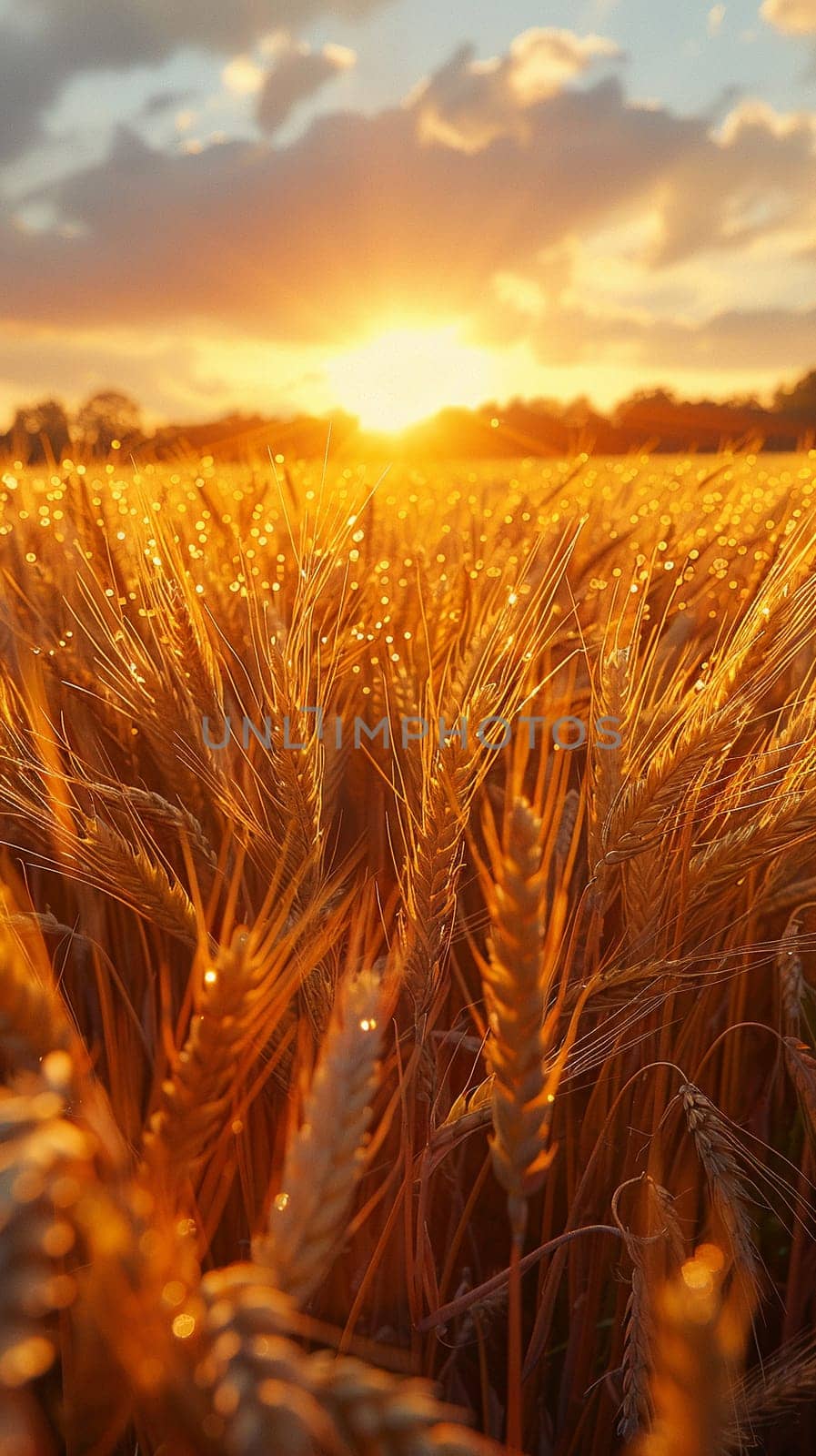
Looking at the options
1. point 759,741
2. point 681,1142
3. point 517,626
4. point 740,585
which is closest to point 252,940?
point 517,626

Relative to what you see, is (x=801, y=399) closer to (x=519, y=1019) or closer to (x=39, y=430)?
(x=39, y=430)

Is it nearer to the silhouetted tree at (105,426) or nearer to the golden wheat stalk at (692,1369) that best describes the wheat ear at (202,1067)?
the golden wheat stalk at (692,1369)

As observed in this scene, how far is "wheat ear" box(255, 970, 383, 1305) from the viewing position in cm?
38

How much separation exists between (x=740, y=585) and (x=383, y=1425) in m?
1.68

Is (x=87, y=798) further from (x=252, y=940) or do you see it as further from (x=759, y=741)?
(x=759, y=741)

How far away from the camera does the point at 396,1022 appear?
89 centimetres

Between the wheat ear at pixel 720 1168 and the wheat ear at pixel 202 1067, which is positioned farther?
the wheat ear at pixel 720 1168

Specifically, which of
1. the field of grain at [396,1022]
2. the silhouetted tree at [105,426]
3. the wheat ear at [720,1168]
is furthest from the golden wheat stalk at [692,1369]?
the silhouetted tree at [105,426]

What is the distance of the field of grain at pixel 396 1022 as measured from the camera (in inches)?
13.2

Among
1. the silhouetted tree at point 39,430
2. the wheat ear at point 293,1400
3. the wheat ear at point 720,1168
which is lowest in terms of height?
the wheat ear at point 720,1168

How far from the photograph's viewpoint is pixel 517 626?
1023 mm

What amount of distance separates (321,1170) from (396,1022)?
0.52m

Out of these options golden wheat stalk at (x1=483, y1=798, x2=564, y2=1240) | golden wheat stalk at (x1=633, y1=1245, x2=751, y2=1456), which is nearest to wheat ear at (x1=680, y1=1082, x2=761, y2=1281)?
golden wheat stalk at (x1=483, y1=798, x2=564, y2=1240)

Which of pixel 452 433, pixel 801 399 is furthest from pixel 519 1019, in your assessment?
pixel 801 399
